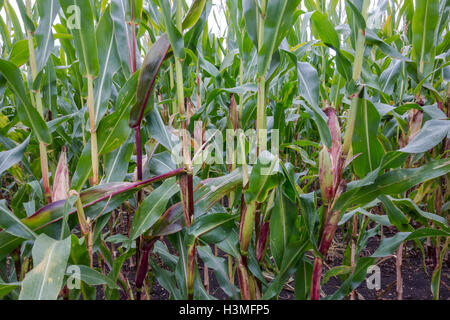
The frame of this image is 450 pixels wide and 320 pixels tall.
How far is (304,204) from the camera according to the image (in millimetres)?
929

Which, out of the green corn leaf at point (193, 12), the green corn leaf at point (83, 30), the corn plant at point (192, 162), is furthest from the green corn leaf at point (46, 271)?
the green corn leaf at point (193, 12)

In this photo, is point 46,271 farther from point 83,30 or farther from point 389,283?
point 389,283

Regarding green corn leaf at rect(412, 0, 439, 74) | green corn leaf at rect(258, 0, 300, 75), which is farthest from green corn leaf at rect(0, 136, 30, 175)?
green corn leaf at rect(412, 0, 439, 74)

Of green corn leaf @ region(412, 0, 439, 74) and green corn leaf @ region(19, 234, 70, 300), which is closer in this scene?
green corn leaf @ region(19, 234, 70, 300)

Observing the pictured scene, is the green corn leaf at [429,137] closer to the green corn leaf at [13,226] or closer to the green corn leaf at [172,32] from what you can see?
the green corn leaf at [172,32]

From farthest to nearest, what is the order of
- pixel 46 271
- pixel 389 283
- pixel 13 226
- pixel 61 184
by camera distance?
pixel 389 283
pixel 61 184
pixel 13 226
pixel 46 271

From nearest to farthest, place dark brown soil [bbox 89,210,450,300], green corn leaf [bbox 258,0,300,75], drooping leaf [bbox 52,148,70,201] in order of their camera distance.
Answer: green corn leaf [bbox 258,0,300,75] → drooping leaf [bbox 52,148,70,201] → dark brown soil [bbox 89,210,450,300]

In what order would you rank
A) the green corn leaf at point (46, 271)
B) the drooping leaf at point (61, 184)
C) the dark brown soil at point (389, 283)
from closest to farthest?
the green corn leaf at point (46, 271)
the drooping leaf at point (61, 184)
the dark brown soil at point (389, 283)

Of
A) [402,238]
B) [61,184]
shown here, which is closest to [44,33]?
[61,184]

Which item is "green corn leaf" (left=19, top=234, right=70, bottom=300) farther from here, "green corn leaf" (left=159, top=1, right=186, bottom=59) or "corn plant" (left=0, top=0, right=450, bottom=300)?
"green corn leaf" (left=159, top=1, right=186, bottom=59)

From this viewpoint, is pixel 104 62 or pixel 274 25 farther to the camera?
pixel 104 62

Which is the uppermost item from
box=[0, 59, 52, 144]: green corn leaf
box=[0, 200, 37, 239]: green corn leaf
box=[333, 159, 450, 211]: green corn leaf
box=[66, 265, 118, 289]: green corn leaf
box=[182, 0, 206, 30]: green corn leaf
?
box=[182, 0, 206, 30]: green corn leaf

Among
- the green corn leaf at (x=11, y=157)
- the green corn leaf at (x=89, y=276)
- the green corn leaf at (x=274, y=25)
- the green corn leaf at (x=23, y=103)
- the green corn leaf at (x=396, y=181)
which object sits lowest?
the green corn leaf at (x=89, y=276)
